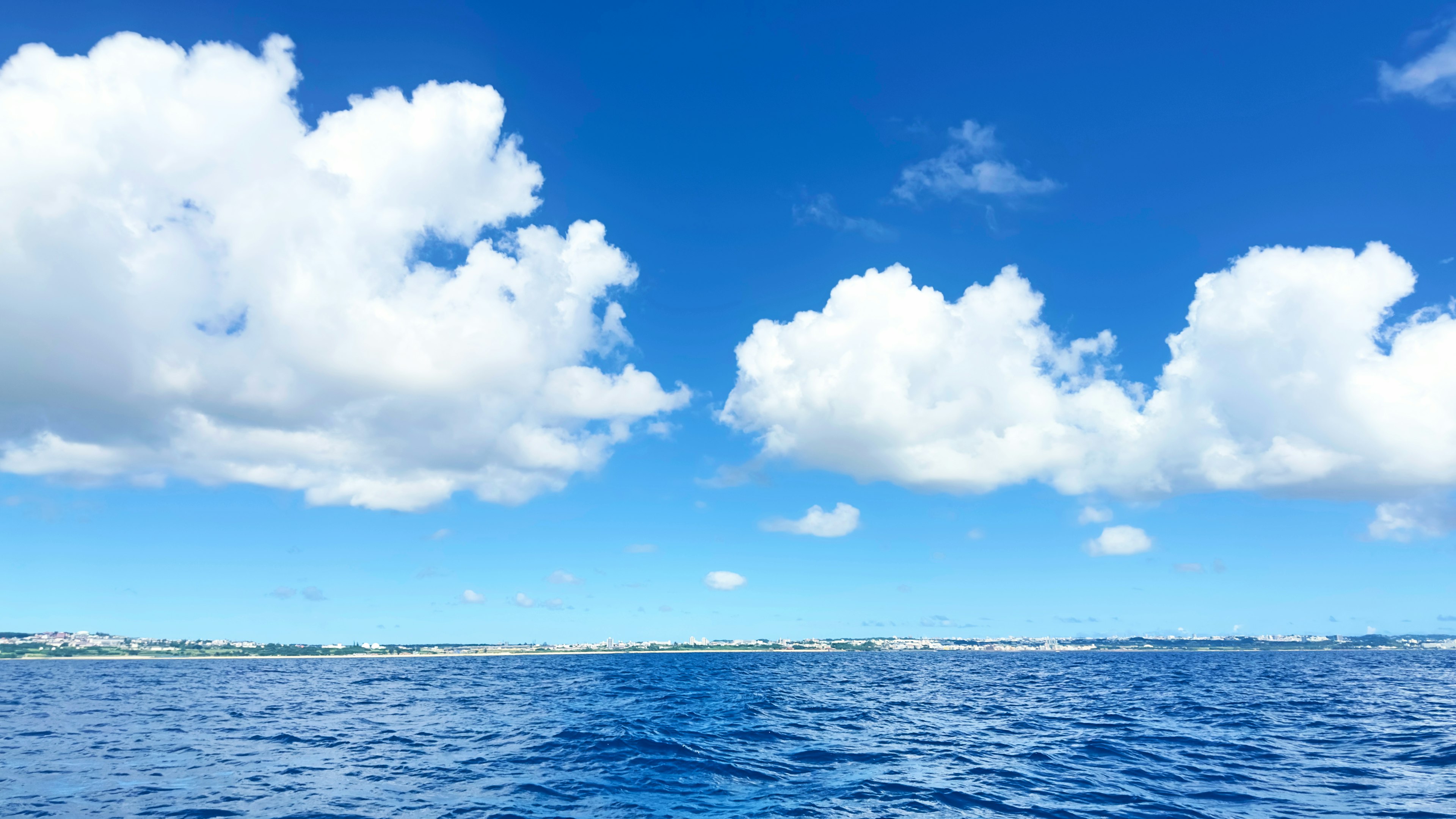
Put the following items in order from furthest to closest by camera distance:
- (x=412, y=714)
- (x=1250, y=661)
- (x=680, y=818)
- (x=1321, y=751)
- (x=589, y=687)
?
1. (x=1250, y=661)
2. (x=589, y=687)
3. (x=412, y=714)
4. (x=1321, y=751)
5. (x=680, y=818)

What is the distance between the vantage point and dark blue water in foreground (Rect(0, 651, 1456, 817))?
26281mm

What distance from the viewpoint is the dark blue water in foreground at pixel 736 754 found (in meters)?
26.3

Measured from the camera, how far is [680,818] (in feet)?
80.2

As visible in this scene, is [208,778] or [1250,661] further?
[1250,661]

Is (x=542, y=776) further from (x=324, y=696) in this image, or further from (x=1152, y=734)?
(x=324, y=696)

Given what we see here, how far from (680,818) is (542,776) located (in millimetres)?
9799

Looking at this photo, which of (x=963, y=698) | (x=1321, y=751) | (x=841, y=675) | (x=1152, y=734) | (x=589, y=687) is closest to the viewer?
(x=1321, y=751)

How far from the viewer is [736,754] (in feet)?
121

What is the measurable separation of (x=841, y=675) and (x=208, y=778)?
104808mm

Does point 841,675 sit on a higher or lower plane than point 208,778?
lower

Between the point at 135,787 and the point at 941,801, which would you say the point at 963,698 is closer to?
the point at 941,801

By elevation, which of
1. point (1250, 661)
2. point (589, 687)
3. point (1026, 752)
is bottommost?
point (1250, 661)

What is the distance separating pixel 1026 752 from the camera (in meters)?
37.4

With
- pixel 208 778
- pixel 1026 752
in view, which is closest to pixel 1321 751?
pixel 1026 752
